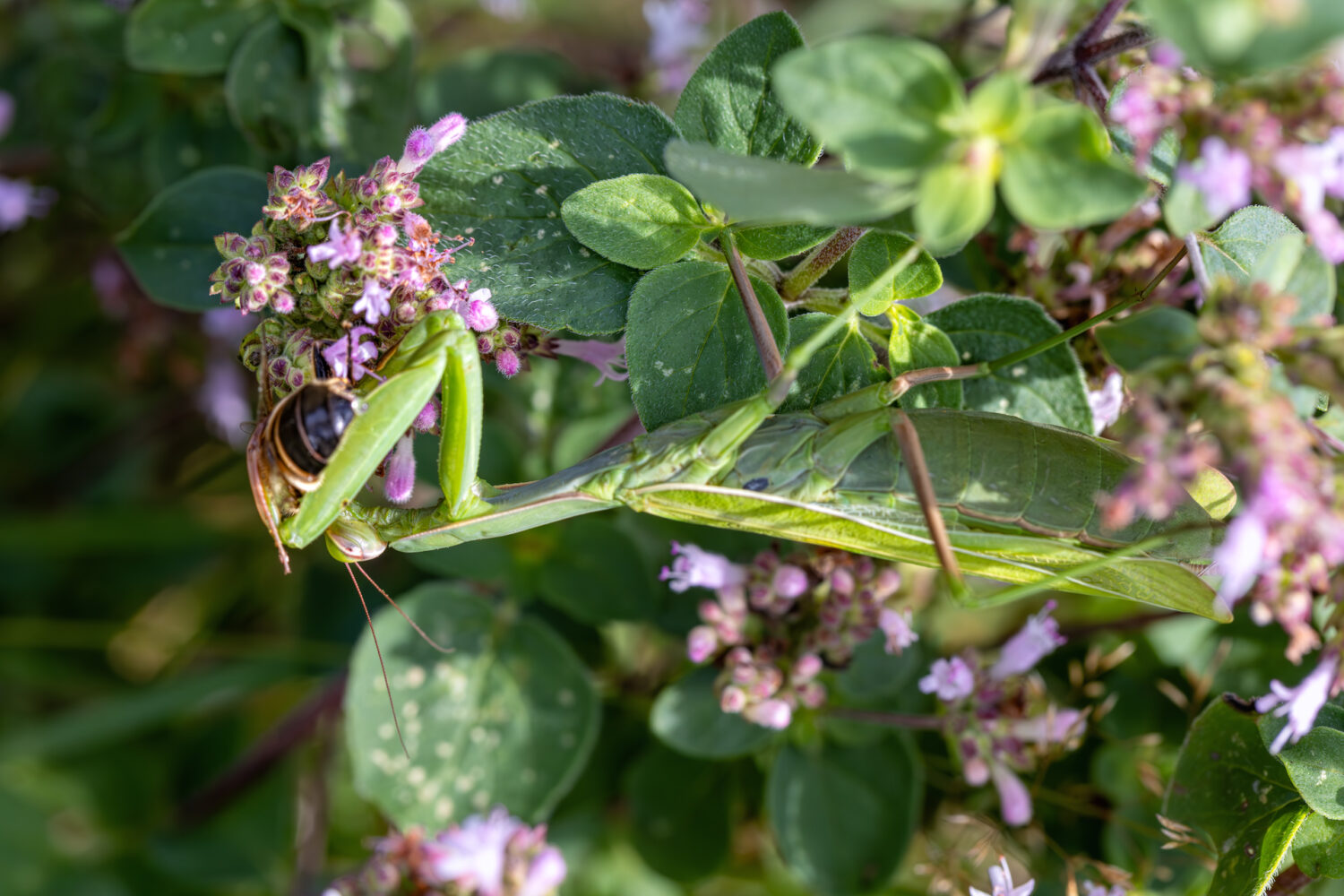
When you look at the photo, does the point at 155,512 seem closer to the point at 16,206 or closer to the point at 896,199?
the point at 16,206

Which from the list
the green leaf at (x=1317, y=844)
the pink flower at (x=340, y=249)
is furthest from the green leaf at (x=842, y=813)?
the pink flower at (x=340, y=249)

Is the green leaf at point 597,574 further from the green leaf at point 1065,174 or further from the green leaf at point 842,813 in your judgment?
the green leaf at point 1065,174

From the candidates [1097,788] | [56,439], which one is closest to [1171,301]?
[1097,788]

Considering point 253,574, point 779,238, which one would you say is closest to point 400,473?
point 779,238

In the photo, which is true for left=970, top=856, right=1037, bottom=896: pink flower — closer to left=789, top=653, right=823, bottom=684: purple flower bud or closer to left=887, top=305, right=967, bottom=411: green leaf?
left=789, top=653, right=823, bottom=684: purple flower bud

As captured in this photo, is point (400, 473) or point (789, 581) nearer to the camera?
point (400, 473)

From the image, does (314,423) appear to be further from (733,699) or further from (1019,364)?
(1019,364)

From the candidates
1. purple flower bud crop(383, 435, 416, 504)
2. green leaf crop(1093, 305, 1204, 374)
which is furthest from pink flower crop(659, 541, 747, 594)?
green leaf crop(1093, 305, 1204, 374)
